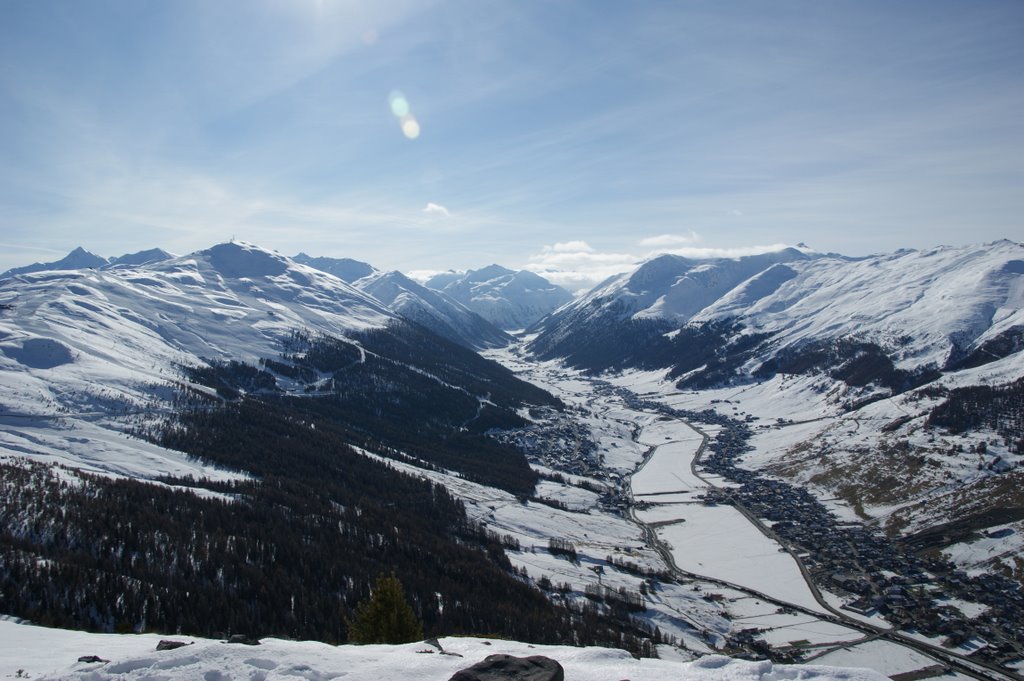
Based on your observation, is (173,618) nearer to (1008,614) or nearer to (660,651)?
(660,651)

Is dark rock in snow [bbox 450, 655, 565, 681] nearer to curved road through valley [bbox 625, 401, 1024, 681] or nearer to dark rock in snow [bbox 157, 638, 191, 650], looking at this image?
dark rock in snow [bbox 157, 638, 191, 650]

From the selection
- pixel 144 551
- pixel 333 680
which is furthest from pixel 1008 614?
pixel 144 551

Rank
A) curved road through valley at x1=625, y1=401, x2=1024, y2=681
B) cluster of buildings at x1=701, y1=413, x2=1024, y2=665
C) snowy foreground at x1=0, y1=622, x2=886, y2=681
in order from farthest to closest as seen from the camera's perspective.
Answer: cluster of buildings at x1=701, y1=413, x2=1024, y2=665 → curved road through valley at x1=625, y1=401, x2=1024, y2=681 → snowy foreground at x1=0, y1=622, x2=886, y2=681

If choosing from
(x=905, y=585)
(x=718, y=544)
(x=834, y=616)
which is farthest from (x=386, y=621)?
(x=718, y=544)

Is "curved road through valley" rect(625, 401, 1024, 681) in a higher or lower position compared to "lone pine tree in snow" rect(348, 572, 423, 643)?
lower

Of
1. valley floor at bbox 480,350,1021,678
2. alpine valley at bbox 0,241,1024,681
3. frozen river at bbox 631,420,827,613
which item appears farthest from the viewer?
frozen river at bbox 631,420,827,613

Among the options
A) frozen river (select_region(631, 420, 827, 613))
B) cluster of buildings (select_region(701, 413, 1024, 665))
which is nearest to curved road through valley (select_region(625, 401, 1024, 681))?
frozen river (select_region(631, 420, 827, 613))
